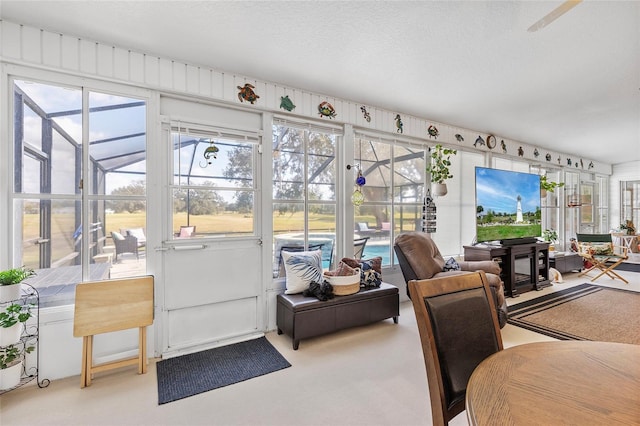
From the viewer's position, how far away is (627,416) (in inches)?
28.9

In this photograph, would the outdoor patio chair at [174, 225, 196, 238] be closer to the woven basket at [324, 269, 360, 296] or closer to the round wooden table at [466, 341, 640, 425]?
the woven basket at [324, 269, 360, 296]

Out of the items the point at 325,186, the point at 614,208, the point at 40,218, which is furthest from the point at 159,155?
the point at 614,208

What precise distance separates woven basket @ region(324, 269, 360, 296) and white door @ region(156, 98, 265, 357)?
2.45ft

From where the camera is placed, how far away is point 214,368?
2.39 m

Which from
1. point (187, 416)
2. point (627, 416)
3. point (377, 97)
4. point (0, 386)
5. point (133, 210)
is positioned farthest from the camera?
point (377, 97)

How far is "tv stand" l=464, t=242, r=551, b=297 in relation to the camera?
4156 mm

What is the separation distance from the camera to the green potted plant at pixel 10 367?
6.30 ft

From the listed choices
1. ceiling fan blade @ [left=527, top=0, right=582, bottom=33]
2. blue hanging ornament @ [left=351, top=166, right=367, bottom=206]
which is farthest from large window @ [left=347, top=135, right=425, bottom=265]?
ceiling fan blade @ [left=527, top=0, right=582, bottom=33]

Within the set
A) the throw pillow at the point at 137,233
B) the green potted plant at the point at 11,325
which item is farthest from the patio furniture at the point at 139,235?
the green potted plant at the point at 11,325

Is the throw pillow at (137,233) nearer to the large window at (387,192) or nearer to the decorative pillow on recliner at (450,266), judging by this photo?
the large window at (387,192)

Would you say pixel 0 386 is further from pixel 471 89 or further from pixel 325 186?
pixel 471 89

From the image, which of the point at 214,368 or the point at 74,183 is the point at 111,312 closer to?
the point at 214,368

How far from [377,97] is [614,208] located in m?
8.53

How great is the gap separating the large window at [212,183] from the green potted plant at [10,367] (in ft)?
4.05
